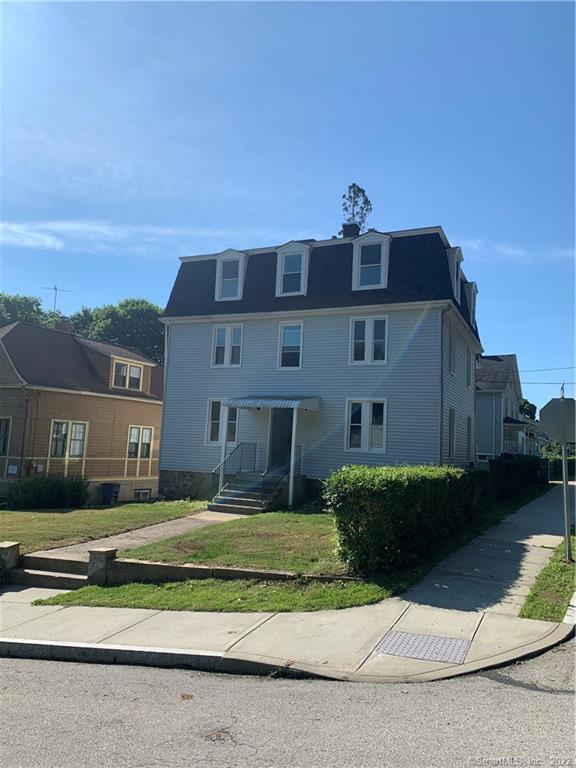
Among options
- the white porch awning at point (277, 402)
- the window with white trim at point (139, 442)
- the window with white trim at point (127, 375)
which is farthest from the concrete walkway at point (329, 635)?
the window with white trim at point (127, 375)

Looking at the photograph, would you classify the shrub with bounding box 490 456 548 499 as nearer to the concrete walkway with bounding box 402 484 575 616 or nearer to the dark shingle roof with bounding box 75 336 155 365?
the concrete walkway with bounding box 402 484 575 616

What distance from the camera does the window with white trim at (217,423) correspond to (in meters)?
19.6

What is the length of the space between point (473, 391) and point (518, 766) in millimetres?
20472

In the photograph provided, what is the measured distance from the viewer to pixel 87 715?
4.48m

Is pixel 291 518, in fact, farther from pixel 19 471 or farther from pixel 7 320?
pixel 7 320

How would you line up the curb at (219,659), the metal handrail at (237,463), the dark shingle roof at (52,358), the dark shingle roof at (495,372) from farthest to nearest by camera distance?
the dark shingle roof at (495,372) → the dark shingle roof at (52,358) → the metal handrail at (237,463) → the curb at (219,659)

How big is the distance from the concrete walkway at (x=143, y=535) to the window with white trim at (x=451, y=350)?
8.60 meters

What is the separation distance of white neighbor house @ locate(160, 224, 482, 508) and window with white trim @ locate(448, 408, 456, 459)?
0.07 meters

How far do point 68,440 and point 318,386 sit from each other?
12155mm

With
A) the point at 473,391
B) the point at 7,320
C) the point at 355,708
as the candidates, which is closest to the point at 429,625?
the point at 355,708

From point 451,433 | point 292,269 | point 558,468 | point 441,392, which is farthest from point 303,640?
point 558,468

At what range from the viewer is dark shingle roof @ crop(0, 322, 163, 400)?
23625 mm

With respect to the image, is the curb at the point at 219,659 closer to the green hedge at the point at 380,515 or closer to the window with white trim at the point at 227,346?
the green hedge at the point at 380,515

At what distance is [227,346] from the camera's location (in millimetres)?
20000
